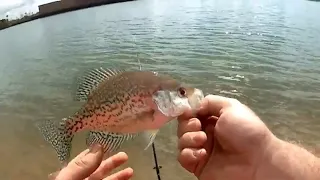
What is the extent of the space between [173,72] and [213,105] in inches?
336

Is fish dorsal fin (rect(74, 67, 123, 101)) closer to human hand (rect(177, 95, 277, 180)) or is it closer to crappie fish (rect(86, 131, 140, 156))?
crappie fish (rect(86, 131, 140, 156))

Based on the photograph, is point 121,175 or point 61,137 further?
point 121,175

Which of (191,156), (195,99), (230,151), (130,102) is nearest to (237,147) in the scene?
(230,151)

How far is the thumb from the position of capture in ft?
5.71

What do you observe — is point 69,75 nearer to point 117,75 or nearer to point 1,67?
point 1,67

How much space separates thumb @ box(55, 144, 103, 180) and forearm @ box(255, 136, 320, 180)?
0.62m

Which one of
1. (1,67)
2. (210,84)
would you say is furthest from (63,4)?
(210,84)

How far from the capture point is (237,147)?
5.73 ft

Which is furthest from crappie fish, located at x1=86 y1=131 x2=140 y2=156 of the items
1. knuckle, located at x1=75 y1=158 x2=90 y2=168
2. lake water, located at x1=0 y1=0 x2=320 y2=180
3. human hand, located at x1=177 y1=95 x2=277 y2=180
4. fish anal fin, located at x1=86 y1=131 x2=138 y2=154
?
lake water, located at x1=0 y1=0 x2=320 y2=180

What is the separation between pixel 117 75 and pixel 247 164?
62 centimetres

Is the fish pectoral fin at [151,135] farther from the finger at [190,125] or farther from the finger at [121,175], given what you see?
the finger at [121,175]

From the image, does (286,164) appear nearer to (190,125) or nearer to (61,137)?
(190,125)

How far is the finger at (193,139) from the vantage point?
1.66m

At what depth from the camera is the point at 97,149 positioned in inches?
67.2
